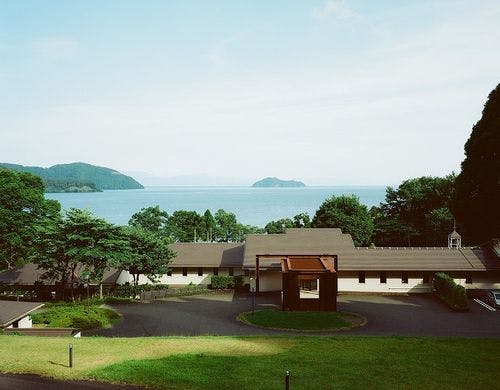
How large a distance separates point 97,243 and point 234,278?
48.5 feet

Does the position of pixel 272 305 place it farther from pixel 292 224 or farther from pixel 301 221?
pixel 292 224

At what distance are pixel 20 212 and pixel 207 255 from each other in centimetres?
2254

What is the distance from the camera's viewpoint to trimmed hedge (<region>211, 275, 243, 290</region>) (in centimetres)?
4800

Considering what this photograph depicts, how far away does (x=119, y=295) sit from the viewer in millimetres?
45594

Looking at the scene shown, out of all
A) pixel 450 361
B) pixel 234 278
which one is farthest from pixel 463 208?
pixel 234 278

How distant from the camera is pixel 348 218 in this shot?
78.4m

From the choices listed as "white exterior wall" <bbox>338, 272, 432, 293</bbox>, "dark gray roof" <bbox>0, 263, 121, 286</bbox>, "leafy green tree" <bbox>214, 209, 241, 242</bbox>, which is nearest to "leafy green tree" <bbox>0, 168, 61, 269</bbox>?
"dark gray roof" <bbox>0, 263, 121, 286</bbox>

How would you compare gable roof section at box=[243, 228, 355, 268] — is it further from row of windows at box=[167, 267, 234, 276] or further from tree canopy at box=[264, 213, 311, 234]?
tree canopy at box=[264, 213, 311, 234]

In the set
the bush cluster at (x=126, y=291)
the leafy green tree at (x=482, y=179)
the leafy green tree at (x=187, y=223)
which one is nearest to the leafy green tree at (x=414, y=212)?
the leafy green tree at (x=187, y=223)

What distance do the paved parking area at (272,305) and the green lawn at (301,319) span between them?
110 cm

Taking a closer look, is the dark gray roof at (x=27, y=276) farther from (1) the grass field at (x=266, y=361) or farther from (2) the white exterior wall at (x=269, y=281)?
(1) the grass field at (x=266, y=361)

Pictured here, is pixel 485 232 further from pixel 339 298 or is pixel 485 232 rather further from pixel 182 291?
pixel 182 291

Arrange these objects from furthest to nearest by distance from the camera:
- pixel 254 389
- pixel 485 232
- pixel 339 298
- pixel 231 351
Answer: pixel 339 298 < pixel 485 232 < pixel 231 351 < pixel 254 389

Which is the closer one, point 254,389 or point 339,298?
point 254,389
